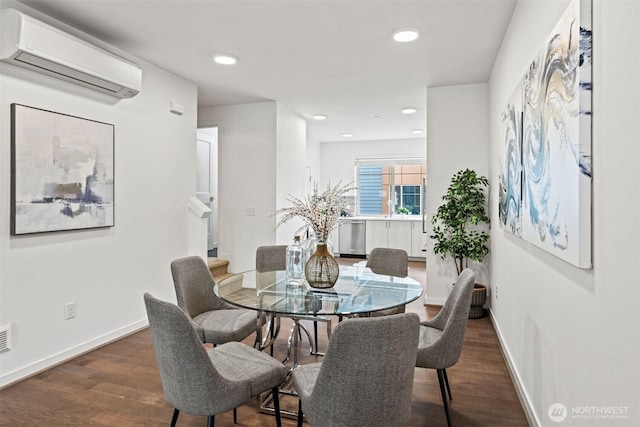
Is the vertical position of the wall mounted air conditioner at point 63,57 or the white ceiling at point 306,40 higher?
the white ceiling at point 306,40

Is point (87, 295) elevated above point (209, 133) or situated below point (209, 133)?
below

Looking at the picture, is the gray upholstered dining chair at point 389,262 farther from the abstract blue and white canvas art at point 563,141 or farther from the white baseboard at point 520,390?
the abstract blue and white canvas art at point 563,141

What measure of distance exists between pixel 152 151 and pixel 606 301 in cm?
365

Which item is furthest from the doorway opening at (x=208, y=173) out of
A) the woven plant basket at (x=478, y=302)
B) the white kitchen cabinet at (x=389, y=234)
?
the woven plant basket at (x=478, y=302)

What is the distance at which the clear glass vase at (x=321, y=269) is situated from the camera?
2.47 m

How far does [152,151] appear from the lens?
12.3 feet

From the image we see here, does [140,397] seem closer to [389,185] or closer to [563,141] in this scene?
[563,141]

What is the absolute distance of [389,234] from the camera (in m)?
7.90

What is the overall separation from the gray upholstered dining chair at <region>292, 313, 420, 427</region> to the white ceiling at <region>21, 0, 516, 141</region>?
6.85ft

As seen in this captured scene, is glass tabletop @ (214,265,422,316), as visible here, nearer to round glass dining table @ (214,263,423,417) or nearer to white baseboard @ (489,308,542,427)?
round glass dining table @ (214,263,423,417)

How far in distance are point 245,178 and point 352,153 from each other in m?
3.92

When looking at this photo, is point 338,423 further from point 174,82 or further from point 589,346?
point 174,82

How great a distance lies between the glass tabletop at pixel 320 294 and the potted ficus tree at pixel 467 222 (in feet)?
5.39

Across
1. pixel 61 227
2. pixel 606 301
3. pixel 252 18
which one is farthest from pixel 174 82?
Answer: pixel 606 301
